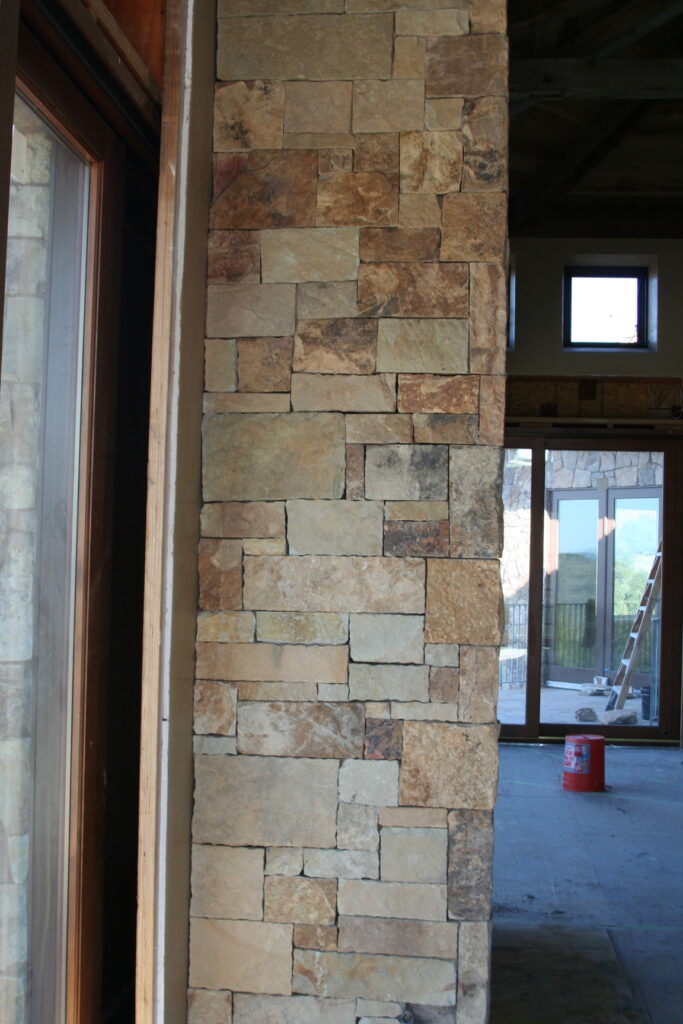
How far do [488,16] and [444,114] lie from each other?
0.26m

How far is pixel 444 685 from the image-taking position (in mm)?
2219

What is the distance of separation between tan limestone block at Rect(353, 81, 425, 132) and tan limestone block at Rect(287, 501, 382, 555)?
0.94 m

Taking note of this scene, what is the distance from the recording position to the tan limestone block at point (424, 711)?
2215 millimetres

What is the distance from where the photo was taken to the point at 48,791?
1.91m

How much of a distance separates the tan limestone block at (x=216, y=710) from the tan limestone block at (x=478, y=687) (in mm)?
561

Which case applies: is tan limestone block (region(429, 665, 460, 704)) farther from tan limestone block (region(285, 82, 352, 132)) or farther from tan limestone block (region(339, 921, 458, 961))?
tan limestone block (region(285, 82, 352, 132))

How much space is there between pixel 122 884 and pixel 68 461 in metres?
1.13

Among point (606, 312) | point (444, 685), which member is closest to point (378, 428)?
point (444, 685)

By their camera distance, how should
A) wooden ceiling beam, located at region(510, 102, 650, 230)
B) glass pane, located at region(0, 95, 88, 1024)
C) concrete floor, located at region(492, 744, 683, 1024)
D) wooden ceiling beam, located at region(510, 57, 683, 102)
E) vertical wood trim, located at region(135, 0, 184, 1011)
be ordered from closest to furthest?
glass pane, located at region(0, 95, 88, 1024) < vertical wood trim, located at region(135, 0, 184, 1011) < concrete floor, located at region(492, 744, 683, 1024) < wooden ceiling beam, located at region(510, 57, 683, 102) < wooden ceiling beam, located at region(510, 102, 650, 230)

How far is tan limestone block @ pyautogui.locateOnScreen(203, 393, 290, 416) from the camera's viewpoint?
7.44 feet

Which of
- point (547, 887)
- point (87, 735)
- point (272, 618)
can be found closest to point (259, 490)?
point (272, 618)

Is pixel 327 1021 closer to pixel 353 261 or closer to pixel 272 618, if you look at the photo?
pixel 272 618

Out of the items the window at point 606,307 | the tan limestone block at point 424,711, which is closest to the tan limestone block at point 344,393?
the tan limestone block at point 424,711

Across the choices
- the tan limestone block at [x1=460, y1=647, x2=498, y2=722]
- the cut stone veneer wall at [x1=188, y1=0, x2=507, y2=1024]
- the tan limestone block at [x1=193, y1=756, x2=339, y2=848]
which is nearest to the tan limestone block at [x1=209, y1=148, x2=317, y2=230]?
the cut stone veneer wall at [x1=188, y1=0, x2=507, y2=1024]
